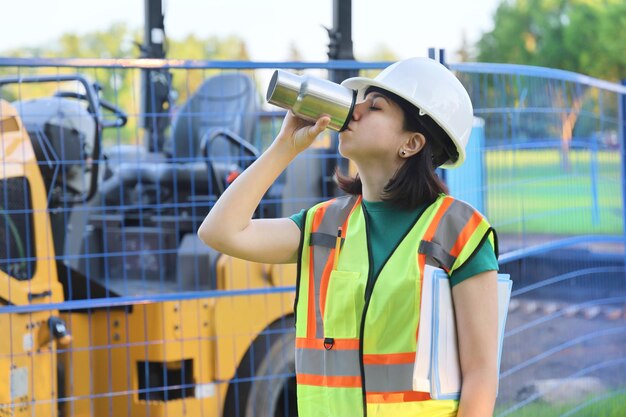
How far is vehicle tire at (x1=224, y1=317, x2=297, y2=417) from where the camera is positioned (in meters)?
4.80

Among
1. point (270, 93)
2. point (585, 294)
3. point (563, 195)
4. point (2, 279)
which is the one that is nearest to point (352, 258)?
point (270, 93)

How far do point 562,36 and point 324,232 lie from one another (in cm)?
6310

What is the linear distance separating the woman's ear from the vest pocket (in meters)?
0.32

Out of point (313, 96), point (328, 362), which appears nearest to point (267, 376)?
point (328, 362)

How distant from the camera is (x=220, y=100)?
6.30m

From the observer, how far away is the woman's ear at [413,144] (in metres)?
2.36

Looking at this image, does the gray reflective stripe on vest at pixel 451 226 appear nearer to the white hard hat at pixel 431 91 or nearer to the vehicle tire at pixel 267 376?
the white hard hat at pixel 431 91

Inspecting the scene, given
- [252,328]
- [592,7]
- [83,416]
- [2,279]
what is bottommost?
[83,416]

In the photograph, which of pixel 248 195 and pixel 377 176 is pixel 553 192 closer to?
pixel 377 176

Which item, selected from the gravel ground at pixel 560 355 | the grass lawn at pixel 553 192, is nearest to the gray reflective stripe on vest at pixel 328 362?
the gravel ground at pixel 560 355

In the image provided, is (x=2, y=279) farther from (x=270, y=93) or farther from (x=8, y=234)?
(x=270, y=93)

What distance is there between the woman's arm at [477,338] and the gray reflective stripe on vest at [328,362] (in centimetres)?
25

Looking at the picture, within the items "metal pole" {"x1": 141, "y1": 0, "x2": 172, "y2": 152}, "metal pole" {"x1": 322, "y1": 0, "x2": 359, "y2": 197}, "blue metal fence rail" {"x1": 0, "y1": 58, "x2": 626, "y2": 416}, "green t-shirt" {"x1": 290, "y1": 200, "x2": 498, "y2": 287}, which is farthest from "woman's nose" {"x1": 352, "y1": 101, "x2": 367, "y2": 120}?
"metal pole" {"x1": 141, "y1": 0, "x2": 172, "y2": 152}

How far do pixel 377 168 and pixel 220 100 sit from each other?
13.3 feet
